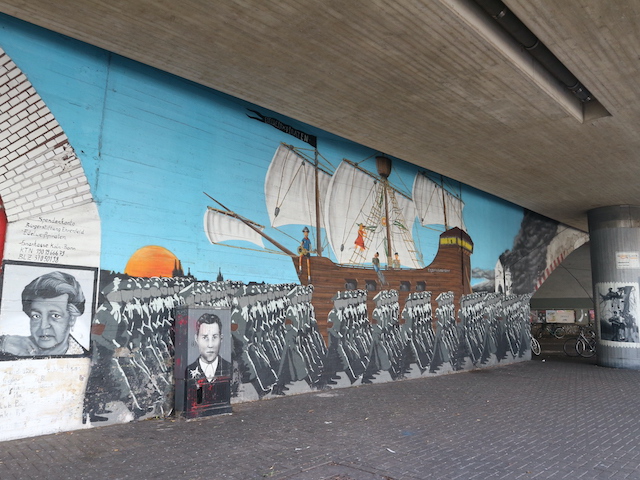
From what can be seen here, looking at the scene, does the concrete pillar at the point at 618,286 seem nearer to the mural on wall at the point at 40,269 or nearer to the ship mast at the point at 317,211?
the ship mast at the point at 317,211

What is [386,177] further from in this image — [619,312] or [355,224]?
[619,312]

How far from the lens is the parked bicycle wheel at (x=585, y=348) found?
15805 millimetres

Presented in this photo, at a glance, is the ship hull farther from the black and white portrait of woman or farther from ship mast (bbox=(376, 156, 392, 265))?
the black and white portrait of woman

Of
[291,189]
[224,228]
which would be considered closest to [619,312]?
[291,189]

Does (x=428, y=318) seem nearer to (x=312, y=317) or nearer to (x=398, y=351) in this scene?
(x=398, y=351)

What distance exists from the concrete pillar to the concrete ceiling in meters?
4.49

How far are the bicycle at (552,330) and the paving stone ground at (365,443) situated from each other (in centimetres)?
1902

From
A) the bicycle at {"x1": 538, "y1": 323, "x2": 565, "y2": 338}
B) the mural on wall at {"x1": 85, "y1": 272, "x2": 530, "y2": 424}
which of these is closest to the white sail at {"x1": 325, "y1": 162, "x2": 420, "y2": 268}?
the mural on wall at {"x1": 85, "y1": 272, "x2": 530, "y2": 424}

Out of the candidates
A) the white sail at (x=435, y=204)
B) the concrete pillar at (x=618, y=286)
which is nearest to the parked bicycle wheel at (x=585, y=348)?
the concrete pillar at (x=618, y=286)

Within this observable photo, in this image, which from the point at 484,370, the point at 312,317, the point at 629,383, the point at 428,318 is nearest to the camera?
the point at 312,317

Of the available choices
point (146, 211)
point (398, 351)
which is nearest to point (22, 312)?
point (146, 211)

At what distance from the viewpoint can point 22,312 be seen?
5570mm

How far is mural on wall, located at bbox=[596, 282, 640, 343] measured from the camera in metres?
13.0

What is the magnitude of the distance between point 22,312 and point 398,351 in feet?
23.6
